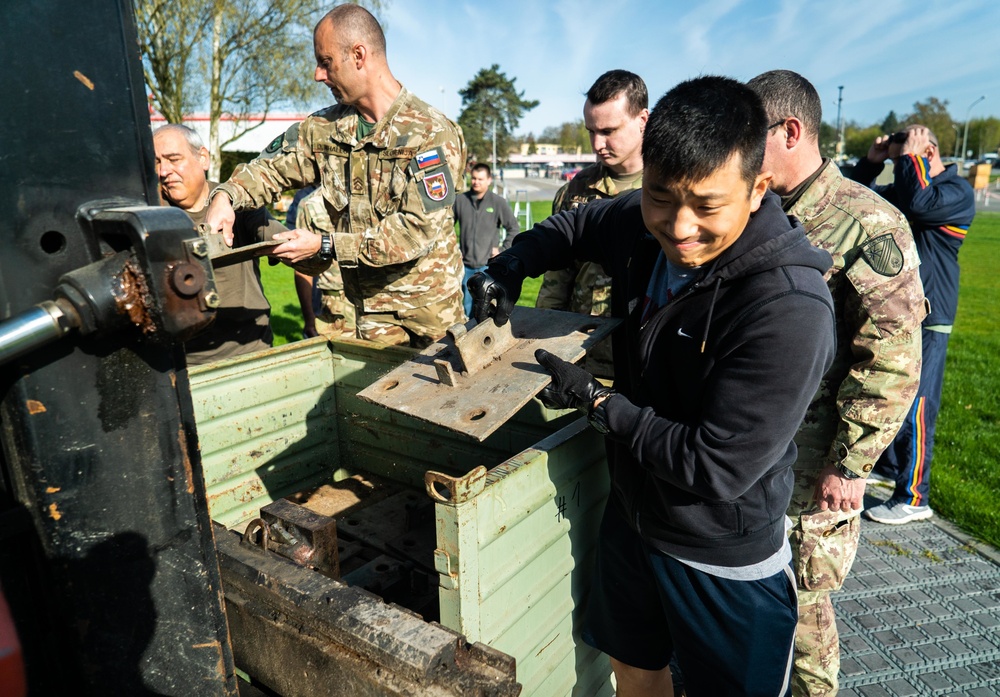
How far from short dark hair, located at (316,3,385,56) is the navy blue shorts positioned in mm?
2481

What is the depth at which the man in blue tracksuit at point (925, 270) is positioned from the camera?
3.98 m

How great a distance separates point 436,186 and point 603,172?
79 centimetres

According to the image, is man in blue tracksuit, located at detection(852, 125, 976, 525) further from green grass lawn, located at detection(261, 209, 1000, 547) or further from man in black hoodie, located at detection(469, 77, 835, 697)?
man in black hoodie, located at detection(469, 77, 835, 697)

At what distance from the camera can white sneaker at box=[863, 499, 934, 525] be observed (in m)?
4.13

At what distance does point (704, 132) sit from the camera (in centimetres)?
152

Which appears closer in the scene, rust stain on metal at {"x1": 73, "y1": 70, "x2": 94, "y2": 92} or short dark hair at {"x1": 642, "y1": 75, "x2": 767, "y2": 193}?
rust stain on metal at {"x1": 73, "y1": 70, "x2": 94, "y2": 92}

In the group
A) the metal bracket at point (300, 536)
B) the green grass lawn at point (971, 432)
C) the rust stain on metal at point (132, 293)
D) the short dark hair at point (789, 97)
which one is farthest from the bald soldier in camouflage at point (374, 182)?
the green grass lawn at point (971, 432)

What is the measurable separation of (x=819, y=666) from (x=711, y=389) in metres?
1.37

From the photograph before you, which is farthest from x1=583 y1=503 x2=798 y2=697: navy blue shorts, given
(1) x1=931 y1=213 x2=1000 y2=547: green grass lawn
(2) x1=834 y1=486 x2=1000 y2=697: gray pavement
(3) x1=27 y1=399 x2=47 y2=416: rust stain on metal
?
(1) x1=931 y1=213 x2=1000 y2=547: green grass lawn

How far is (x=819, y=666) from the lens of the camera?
237 centimetres

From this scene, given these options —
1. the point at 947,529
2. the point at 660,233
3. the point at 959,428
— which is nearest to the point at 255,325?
the point at 660,233

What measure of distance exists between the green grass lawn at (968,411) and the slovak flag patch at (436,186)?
3589 millimetres

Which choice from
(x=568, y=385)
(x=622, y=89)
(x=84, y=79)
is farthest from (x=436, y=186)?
(x=84, y=79)

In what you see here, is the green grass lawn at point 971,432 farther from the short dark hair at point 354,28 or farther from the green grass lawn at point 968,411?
the short dark hair at point 354,28
